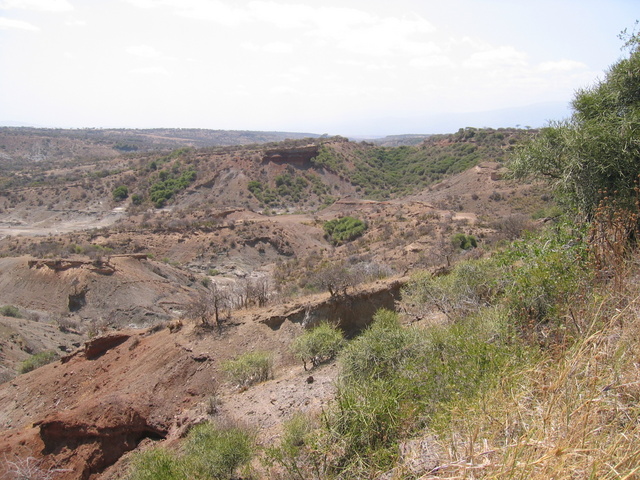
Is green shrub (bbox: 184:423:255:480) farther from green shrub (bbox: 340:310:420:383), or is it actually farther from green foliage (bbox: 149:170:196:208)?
green foliage (bbox: 149:170:196:208)

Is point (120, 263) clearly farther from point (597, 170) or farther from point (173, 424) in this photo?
point (597, 170)

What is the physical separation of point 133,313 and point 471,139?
182 feet

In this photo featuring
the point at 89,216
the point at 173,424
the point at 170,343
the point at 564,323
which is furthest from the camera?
the point at 89,216

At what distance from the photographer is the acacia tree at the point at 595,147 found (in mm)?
7250

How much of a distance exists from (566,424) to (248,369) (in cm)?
904

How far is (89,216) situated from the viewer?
5175 centimetres

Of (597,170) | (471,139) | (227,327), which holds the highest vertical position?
(471,139)

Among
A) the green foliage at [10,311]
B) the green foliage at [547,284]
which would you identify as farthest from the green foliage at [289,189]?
the green foliage at [547,284]

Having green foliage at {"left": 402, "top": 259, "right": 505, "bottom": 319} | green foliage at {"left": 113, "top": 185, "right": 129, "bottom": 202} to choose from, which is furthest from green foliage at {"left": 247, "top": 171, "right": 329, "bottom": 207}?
green foliage at {"left": 402, "top": 259, "right": 505, "bottom": 319}

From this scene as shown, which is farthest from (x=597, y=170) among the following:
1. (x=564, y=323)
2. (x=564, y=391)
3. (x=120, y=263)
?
(x=120, y=263)

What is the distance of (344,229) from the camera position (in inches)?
1469

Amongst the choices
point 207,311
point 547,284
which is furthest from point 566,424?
point 207,311

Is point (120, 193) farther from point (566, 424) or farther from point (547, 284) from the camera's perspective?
point (566, 424)

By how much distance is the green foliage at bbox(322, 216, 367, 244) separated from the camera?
117ft
